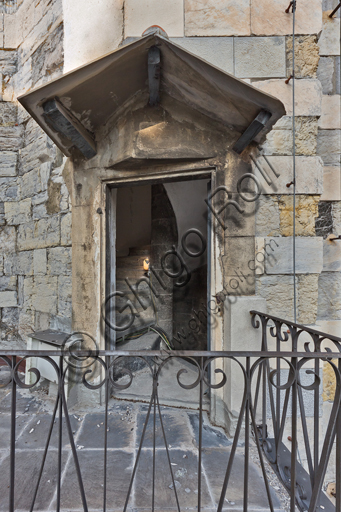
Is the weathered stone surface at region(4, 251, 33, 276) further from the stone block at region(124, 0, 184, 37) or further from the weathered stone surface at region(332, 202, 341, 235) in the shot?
the weathered stone surface at region(332, 202, 341, 235)

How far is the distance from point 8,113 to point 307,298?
3.99m

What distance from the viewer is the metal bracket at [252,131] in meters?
1.71

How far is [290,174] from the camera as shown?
211cm

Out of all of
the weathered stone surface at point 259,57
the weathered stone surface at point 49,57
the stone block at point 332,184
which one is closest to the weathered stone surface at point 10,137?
the weathered stone surface at point 49,57

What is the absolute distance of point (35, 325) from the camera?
305 centimetres

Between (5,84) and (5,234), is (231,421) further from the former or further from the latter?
(5,84)

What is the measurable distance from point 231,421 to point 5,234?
3.33m

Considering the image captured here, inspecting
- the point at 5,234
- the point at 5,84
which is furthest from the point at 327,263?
the point at 5,84

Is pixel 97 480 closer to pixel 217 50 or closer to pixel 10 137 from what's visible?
pixel 217 50

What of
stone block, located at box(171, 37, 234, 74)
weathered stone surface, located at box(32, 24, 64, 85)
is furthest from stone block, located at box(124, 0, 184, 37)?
weathered stone surface, located at box(32, 24, 64, 85)

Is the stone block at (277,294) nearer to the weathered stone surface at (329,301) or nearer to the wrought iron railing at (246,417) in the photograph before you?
the wrought iron railing at (246,417)

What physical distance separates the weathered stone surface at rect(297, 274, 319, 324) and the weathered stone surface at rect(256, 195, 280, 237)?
44 centimetres

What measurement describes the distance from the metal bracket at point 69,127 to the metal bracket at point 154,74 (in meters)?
0.58

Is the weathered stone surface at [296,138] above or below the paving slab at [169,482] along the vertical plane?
above
